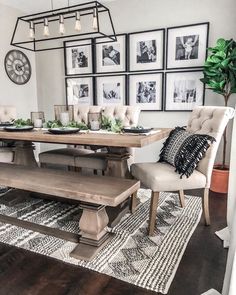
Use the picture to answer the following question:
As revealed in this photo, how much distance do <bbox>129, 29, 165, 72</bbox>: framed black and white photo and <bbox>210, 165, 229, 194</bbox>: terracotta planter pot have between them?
1.63m

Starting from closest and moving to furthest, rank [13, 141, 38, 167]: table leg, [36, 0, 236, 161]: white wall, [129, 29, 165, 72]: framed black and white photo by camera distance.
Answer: [13, 141, 38, 167]: table leg, [36, 0, 236, 161]: white wall, [129, 29, 165, 72]: framed black and white photo

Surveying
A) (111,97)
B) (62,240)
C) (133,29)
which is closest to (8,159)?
(62,240)

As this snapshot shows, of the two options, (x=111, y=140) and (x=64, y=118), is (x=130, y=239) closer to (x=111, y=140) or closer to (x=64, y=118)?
(x=111, y=140)

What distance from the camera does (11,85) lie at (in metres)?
4.11

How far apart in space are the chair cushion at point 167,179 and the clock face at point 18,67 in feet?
10.1

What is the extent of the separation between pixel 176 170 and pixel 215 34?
2.14 metres

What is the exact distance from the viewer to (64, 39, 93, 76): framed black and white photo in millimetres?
4004

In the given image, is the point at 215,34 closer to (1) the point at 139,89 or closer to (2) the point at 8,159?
(1) the point at 139,89

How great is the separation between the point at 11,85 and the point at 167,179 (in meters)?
3.28

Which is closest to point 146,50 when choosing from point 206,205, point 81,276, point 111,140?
point 111,140

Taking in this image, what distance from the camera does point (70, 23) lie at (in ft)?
13.4

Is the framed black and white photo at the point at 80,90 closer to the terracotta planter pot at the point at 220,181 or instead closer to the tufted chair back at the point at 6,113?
the tufted chair back at the point at 6,113

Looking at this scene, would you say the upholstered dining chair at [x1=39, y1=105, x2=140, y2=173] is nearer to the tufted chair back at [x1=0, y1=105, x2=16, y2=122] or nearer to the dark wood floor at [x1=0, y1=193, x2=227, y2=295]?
the tufted chair back at [x1=0, y1=105, x2=16, y2=122]

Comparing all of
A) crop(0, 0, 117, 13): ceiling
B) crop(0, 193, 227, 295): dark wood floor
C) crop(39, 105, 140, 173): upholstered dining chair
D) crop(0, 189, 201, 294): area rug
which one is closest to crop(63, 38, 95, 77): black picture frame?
crop(0, 0, 117, 13): ceiling
